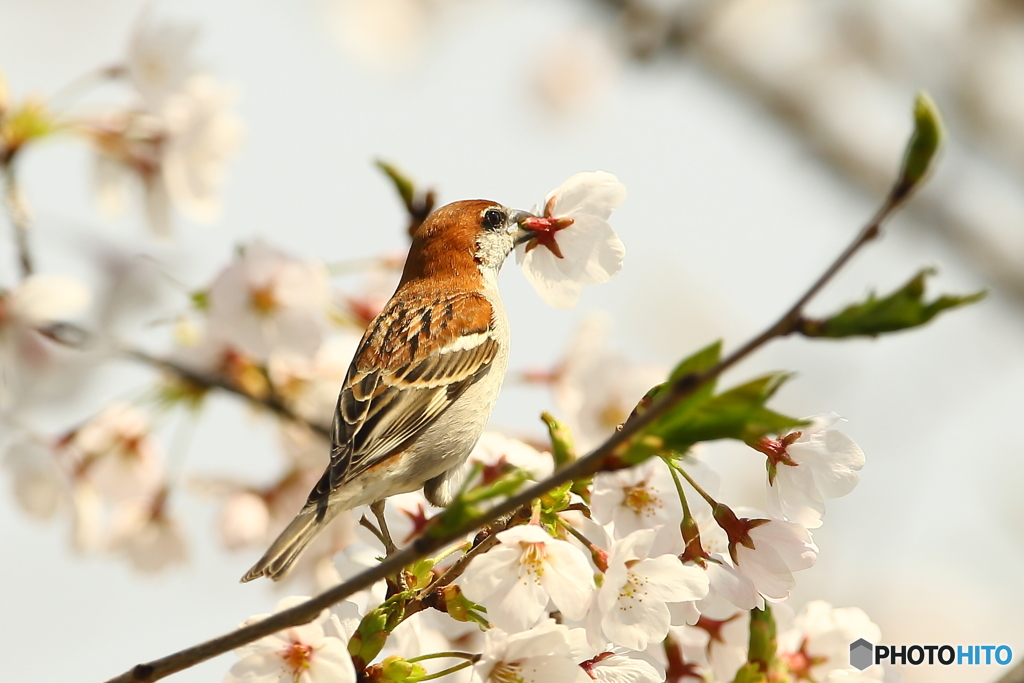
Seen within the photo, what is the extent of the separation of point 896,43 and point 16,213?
6.78 metres

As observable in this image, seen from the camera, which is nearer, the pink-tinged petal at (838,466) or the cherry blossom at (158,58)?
the pink-tinged petal at (838,466)

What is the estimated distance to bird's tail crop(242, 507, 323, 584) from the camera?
226 centimetres

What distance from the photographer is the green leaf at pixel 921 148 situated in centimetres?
143

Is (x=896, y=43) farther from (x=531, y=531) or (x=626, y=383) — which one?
(x=531, y=531)

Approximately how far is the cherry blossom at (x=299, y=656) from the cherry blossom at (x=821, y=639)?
4.03ft

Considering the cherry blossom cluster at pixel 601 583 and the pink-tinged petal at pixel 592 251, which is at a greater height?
the pink-tinged petal at pixel 592 251

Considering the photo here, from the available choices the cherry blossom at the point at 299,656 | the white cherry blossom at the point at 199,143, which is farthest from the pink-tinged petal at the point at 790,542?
the white cherry blossom at the point at 199,143

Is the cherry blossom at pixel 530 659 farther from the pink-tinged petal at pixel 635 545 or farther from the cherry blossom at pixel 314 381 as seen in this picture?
the cherry blossom at pixel 314 381

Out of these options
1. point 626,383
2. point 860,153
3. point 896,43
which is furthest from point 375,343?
point 896,43

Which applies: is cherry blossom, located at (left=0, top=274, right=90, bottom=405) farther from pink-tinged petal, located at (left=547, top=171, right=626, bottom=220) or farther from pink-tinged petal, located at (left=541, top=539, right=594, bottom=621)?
pink-tinged petal, located at (left=541, top=539, right=594, bottom=621)

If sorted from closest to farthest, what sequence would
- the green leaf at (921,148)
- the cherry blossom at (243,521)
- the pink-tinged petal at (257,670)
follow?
1. the green leaf at (921,148)
2. the pink-tinged petal at (257,670)
3. the cherry blossom at (243,521)

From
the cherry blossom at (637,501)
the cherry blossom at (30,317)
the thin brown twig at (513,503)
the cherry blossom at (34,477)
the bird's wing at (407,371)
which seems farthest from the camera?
the cherry blossom at (34,477)

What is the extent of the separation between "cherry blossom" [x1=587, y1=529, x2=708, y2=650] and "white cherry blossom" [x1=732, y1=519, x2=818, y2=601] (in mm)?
173

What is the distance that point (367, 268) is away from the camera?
168 inches
